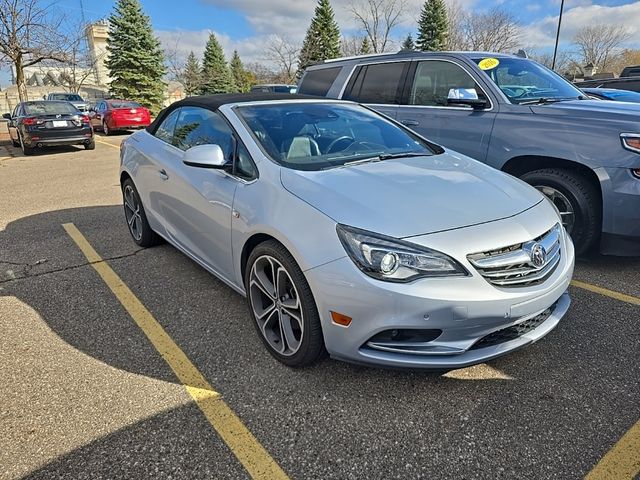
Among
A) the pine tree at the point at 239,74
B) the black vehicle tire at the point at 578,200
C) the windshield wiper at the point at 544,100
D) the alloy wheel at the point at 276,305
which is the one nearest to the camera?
the alloy wheel at the point at 276,305

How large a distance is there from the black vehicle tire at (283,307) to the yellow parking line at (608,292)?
2382 mm

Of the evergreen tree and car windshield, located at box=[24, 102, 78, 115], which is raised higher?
the evergreen tree

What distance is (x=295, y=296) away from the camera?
248 centimetres

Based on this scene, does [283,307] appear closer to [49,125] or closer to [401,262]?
[401,262]

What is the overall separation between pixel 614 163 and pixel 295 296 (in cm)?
284

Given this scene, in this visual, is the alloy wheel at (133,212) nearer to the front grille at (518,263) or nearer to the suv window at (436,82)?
the suv window at (436,82)

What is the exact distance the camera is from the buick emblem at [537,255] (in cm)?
225

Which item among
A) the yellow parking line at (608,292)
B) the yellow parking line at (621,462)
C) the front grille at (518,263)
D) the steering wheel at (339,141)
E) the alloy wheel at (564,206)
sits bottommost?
the yellow parking line at (621,462)

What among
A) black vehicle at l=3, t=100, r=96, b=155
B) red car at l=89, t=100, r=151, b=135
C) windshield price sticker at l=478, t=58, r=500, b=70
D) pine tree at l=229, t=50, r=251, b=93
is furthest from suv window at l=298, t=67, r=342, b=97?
pine tree at l=229, t=50, r=251, b=93

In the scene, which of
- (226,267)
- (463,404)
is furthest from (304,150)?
(463,404)

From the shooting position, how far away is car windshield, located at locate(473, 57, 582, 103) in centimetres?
440

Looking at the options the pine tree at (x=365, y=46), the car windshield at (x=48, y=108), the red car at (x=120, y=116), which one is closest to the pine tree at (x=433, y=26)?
the pine tree at (x=365, y=46)

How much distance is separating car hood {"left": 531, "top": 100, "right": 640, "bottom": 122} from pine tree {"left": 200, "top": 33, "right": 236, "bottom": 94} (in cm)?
4723

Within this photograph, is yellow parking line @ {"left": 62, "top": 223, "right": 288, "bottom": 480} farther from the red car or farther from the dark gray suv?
the red car
